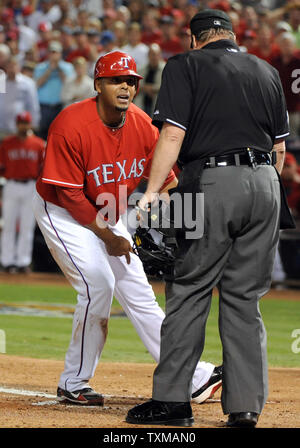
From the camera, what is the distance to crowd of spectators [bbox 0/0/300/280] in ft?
42.1

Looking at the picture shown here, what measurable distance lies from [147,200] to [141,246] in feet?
1.63

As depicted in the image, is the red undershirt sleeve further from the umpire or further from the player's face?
the umpire

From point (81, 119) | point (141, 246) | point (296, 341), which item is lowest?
point (296, 341)

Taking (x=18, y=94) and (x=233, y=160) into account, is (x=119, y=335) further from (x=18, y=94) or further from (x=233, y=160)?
(x=18, y=94)

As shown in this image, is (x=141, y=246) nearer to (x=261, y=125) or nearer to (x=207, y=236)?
(x=207, y=236)

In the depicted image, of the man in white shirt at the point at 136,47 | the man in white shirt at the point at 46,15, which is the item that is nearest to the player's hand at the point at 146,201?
the man in white shirt at the point at 136,47

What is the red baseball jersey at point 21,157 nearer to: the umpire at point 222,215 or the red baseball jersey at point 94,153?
the red baseball jersey at point 94,153

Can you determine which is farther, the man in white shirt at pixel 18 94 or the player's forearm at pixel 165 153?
the man in white shirt at pixel 18 94

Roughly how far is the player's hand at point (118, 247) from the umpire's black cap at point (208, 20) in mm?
1349

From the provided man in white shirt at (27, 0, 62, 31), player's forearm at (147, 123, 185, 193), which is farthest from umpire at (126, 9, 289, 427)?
man in white shirt at (27, 0, 62, 31)

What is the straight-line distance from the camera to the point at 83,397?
16.4ft

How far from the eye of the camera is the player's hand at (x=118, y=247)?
502 centimetres

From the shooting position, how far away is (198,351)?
4258mm
